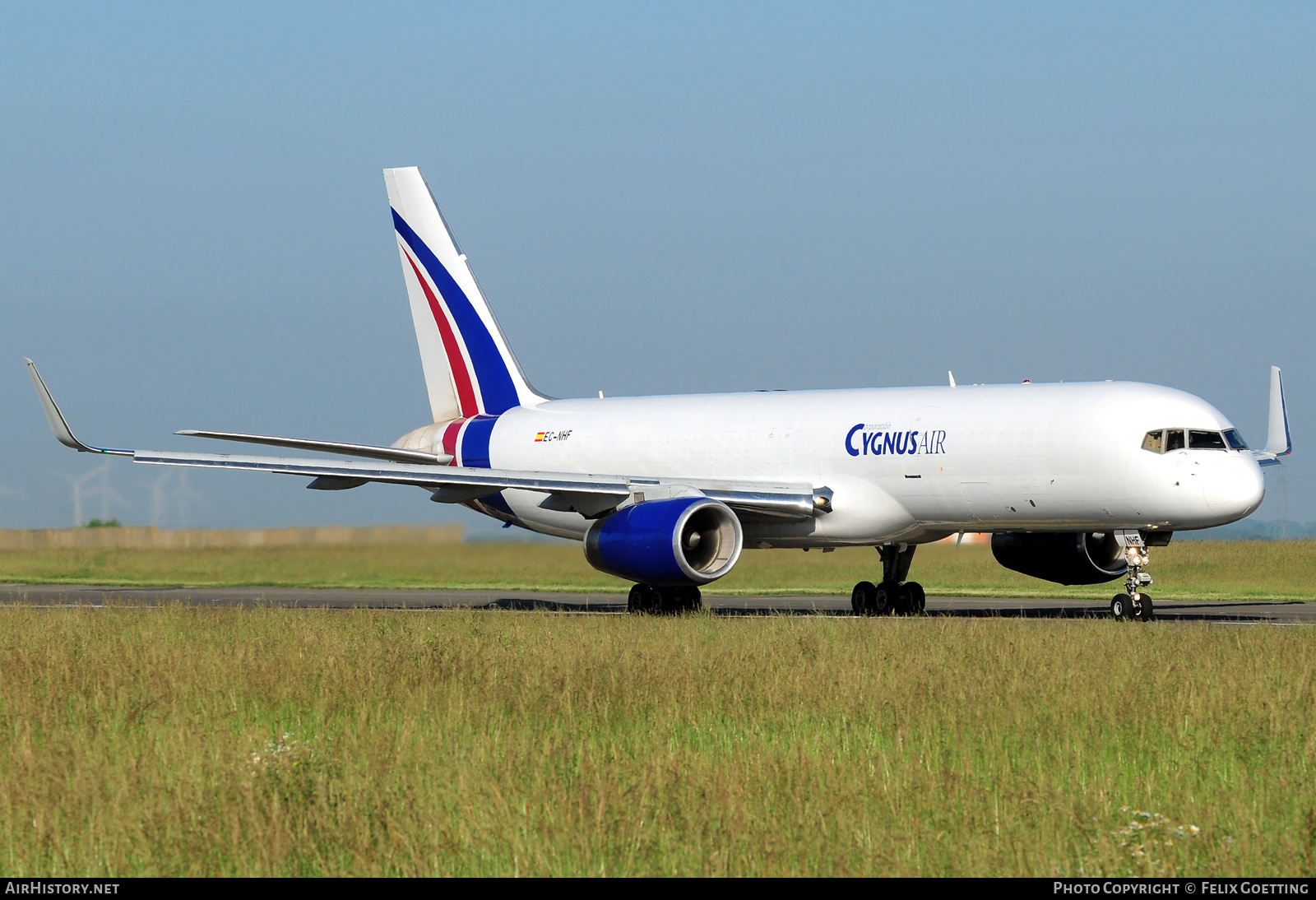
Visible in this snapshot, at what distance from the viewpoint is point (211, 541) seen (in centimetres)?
3594

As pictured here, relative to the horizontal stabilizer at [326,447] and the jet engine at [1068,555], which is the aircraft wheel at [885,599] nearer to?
the jet engine at [1068,555]

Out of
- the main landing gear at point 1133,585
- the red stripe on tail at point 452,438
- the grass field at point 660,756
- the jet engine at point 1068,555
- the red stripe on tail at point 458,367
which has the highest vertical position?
the red stripe on tail at point 458,367

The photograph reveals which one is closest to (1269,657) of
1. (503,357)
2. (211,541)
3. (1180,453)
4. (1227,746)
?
(1227,746)

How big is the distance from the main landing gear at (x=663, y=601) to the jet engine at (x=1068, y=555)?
507 centimetres

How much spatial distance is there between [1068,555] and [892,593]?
286cm

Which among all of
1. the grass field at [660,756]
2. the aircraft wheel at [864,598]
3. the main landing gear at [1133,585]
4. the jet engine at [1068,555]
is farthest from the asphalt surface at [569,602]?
the grass field at [660,756]

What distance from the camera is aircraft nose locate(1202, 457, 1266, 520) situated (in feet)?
66.4

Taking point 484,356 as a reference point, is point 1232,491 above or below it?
below

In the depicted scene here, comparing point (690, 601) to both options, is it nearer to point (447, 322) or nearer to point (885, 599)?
point (885, 599)

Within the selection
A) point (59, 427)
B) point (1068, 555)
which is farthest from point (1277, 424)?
point (59, 427)

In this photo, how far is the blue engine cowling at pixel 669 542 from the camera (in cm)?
2217

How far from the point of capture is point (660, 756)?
8.88 meters

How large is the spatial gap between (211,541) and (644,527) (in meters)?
17.0

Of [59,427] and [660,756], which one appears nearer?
[660,756]
